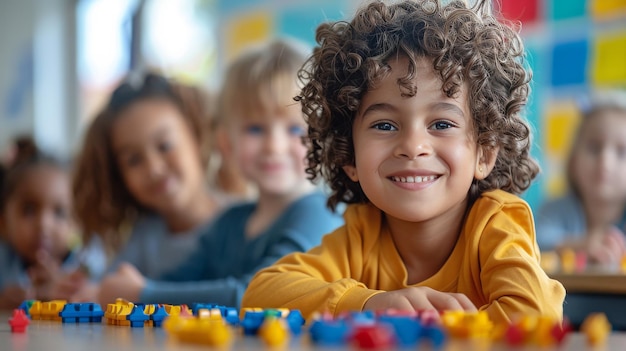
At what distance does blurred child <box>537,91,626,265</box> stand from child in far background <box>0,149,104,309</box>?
1.72 metres

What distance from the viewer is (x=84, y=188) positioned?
2.61m

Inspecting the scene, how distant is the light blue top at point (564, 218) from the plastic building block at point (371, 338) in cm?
226

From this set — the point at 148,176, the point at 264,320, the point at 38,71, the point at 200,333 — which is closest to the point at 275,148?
the point at 148,176

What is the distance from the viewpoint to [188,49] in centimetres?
488

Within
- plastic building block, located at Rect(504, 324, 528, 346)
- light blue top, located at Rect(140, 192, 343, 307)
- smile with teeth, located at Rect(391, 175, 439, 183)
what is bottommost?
plastic building block, located at Rect(504, 324, 528, 346)

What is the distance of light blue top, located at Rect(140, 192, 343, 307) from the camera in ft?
5.77

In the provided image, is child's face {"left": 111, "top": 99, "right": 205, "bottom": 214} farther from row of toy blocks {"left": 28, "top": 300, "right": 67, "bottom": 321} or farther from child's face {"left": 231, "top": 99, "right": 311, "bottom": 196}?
row of toy blocks {"left": 28, "top": 300, "right": 67, "bottom": 321}

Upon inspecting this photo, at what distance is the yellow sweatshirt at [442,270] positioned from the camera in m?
1.04

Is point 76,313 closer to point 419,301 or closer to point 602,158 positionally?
point 419,301

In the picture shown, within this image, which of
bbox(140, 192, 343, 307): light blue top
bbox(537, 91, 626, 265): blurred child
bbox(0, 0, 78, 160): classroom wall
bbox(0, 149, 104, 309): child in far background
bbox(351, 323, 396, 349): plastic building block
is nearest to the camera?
bbox(351, 323, 396, 349): plastic building block

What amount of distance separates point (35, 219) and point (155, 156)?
84 centimetres

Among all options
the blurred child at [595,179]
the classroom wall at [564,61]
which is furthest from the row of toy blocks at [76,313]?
the classroom wall at [564,61]

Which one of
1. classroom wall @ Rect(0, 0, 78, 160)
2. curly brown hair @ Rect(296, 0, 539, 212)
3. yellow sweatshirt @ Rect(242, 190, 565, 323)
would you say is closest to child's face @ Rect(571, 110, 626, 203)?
curly brown hair @ Rect(296, 0, 539, 212)

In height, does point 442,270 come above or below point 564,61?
below
